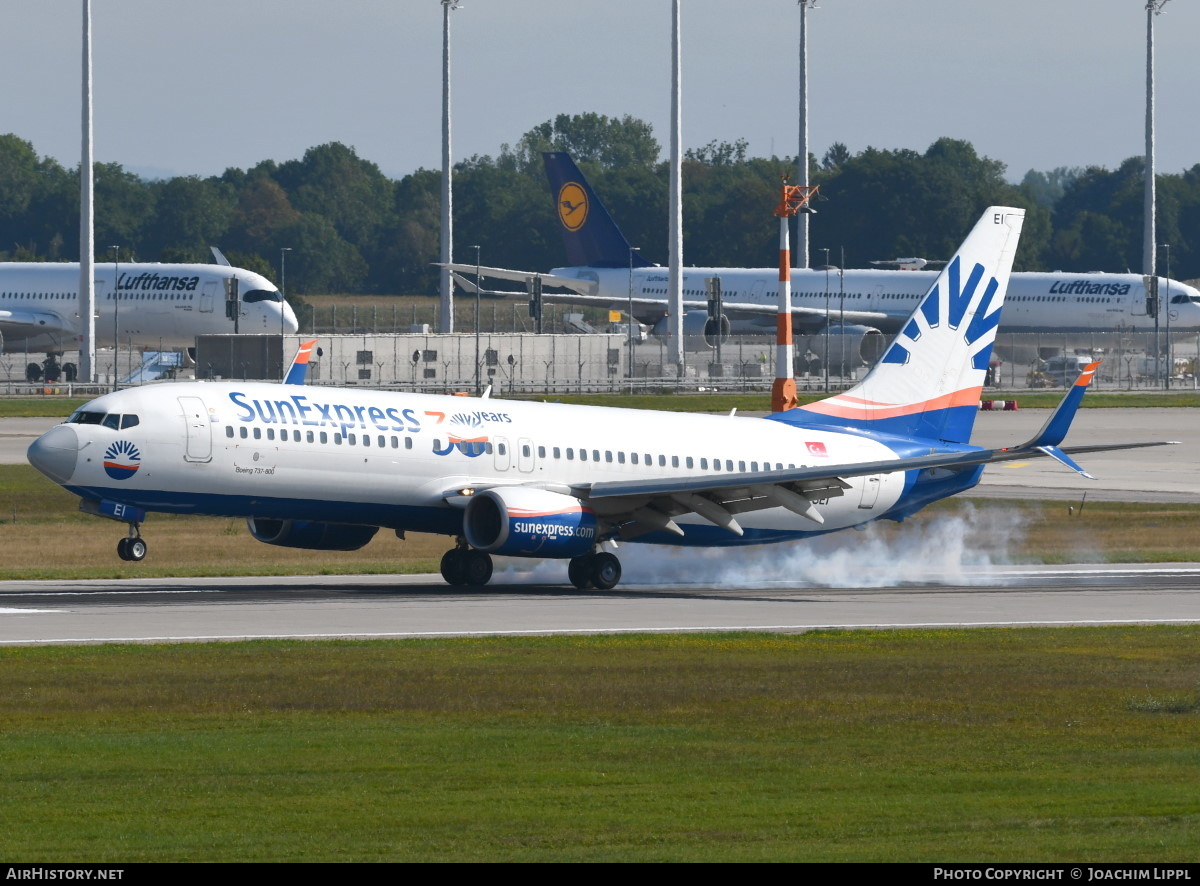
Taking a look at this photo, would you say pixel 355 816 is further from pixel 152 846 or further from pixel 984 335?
pixel 984 335

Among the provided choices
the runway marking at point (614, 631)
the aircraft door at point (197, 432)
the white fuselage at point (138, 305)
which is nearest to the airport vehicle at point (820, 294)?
the white fuselage at point (138, 305)

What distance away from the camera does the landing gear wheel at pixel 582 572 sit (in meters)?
42.7

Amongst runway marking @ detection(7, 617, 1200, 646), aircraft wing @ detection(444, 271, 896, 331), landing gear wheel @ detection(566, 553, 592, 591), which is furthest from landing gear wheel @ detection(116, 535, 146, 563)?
aircraft wing @ detection(444, 271, 896, 331)

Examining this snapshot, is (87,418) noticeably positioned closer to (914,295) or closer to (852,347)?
(852,347)

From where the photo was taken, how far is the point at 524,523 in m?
Answer: 40.1

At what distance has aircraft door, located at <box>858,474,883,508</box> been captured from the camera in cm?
4606

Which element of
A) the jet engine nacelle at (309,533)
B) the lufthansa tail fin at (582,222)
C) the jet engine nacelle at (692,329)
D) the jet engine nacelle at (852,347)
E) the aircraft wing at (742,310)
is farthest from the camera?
the lufthansa tail fin at (582,222)

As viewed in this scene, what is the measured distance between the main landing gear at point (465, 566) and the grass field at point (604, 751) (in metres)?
10.5

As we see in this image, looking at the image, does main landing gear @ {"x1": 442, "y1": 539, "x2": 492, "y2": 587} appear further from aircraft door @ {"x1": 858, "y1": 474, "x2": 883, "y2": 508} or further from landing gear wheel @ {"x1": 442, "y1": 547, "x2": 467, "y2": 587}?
aircraft door @ {"x1": 858, "y1": 474, "x2": 883, "y2": 508}

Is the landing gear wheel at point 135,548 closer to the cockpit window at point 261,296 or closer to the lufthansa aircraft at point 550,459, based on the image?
the lufthansa aircraft at point 550,459

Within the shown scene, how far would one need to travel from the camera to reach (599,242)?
151 metres

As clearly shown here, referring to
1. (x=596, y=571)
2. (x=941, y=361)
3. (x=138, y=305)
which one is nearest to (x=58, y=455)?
(x=596, y=571)

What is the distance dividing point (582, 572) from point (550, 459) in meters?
2.50
